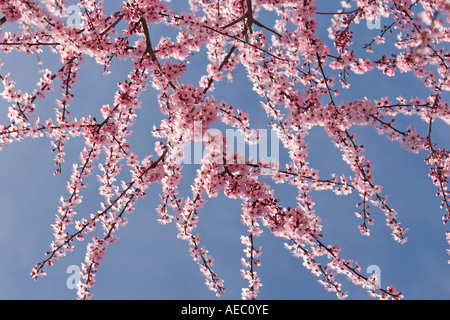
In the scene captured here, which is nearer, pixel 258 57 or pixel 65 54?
pixel 65 54

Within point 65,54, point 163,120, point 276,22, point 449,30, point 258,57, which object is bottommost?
point 163,120

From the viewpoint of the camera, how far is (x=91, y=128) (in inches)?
262

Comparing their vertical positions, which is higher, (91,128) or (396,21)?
(396,21)

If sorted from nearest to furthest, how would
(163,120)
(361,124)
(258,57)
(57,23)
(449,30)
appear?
(57,23) < (361,124) < (163,120) < (258,57) < (449,30)

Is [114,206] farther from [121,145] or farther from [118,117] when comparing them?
[118,117]

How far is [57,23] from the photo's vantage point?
20.3 feet

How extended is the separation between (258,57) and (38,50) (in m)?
4.56

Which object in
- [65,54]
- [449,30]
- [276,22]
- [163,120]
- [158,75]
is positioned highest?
[276,22]

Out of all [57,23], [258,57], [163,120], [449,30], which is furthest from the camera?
[449,30]

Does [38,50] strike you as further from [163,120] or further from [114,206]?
[114,206]

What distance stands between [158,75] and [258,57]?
2.48 meters

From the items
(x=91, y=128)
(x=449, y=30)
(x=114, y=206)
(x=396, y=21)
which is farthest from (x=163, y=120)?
(x=449, y=30)

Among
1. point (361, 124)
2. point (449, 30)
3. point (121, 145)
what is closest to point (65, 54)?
point (121, 145)

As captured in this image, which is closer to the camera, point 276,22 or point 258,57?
point 258,57
